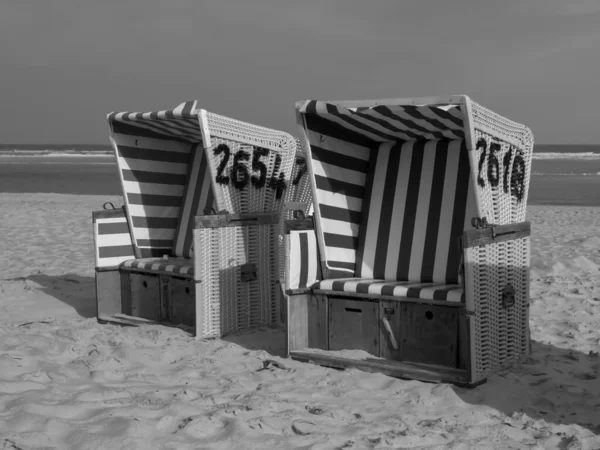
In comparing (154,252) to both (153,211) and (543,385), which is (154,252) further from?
(543,385)

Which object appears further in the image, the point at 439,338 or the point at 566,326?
the point at 566,326

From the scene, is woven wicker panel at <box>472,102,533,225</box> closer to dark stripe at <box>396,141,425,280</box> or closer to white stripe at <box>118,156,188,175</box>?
dark stripe at <box>396,141,425,280</box>

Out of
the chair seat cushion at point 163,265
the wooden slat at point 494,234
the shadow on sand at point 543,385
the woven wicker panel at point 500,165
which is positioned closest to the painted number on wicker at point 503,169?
the woven wicker panel at point 500,165

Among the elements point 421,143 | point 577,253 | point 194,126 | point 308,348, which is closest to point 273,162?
point 194,126

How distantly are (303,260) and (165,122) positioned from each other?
1.76 metres

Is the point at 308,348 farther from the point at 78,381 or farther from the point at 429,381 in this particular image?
the point at 78,381

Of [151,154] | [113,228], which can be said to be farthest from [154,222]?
[151,154]

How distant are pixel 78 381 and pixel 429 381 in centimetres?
193

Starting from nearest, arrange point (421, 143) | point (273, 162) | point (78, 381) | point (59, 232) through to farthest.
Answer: point (78, 381) → point (421, 143) → point (273, 162) → point (59, 232)

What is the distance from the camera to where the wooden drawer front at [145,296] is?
5.66 meters

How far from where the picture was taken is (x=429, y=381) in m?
4.02

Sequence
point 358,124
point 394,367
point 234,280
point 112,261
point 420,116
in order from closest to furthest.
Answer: point 394,367
point 420,116
point 358,124
point 234,280
point 112,261

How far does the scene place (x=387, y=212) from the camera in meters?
5.07

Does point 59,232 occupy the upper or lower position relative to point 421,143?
lower
